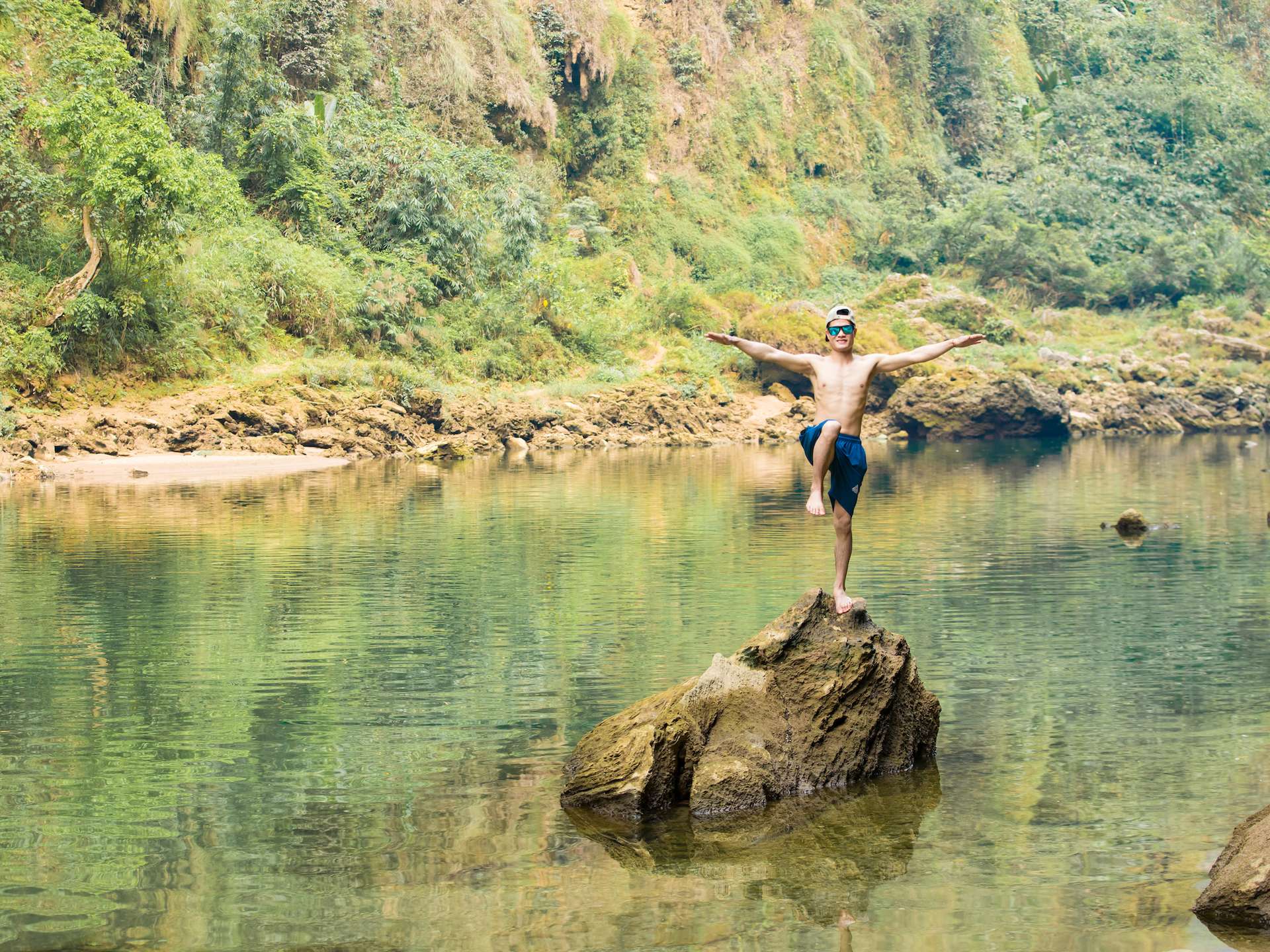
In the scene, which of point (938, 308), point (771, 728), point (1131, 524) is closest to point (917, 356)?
point (771, 728)

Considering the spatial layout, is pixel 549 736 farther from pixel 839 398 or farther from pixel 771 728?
pixel 839 398

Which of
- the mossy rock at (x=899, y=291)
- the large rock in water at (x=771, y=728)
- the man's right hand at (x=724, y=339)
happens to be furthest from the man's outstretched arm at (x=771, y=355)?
the mossy rock at (x=899, y=291)

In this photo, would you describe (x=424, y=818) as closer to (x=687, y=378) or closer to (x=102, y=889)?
(x=102, y=889)

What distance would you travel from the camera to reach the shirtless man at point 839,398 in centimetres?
789

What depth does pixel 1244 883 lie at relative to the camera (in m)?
5.45

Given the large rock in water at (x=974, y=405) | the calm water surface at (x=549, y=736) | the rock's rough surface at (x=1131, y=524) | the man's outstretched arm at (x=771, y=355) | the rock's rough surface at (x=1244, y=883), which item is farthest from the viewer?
the large rock in water at (x=974, y=405)

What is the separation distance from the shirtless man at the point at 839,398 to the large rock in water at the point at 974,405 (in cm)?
3473

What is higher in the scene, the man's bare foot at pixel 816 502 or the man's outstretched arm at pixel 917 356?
Answer: the man's outstretched arm at pixel 917 356

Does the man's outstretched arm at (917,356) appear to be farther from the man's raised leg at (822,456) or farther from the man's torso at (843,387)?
the man's raised leg at (822,456)

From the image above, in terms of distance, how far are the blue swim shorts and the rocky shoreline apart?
20.6 meters

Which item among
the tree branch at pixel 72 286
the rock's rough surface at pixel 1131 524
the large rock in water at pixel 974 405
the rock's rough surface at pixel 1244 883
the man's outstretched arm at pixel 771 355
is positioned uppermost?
the tree branch at pixel 72 286

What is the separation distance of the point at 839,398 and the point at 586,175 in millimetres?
48113

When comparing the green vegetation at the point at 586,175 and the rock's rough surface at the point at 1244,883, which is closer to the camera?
the rock's rough surface at the point at 1244,883

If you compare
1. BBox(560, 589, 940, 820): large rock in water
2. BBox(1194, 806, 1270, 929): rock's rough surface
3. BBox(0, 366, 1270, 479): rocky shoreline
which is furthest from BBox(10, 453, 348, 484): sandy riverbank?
BBox(1194, 806, 1270, 929): rock's rough surface
